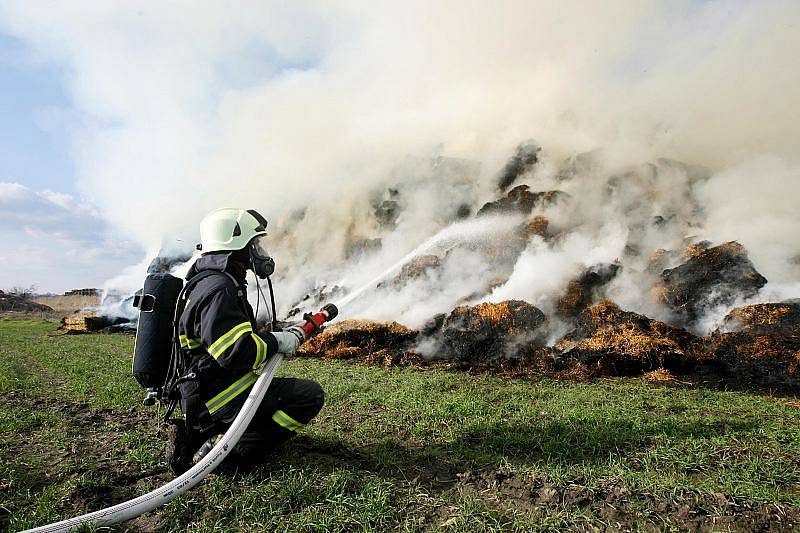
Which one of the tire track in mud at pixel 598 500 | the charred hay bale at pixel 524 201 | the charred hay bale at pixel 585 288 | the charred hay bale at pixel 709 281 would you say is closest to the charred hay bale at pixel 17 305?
the charred hay bale at pixel 524 201

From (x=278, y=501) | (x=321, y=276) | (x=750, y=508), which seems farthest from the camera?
(x=321, y=276)

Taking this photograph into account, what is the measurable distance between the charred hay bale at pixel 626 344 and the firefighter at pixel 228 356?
6.94m

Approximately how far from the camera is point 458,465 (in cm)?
466

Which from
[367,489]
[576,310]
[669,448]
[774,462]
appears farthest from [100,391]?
[576,310]

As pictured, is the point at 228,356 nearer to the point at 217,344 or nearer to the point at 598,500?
the point at 217,344

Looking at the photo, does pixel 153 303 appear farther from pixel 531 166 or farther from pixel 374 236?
pixel 531 166

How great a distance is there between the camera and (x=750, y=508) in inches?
140

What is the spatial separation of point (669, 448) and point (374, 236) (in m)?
18.1

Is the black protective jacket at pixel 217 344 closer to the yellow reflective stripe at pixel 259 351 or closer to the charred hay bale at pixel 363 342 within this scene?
the yellow reflective stripe at pixel 259 351

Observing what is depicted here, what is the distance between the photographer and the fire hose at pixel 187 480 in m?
3.49

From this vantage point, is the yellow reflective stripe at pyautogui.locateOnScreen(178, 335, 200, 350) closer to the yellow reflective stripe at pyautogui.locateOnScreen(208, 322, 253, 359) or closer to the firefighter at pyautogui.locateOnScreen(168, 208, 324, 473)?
the firefighter at pyautogui.locateOnScreen(168, 208, 324, 473)

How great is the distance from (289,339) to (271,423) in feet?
2.51

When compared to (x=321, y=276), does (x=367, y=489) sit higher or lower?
lower

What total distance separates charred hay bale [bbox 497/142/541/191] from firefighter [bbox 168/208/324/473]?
19.0 meters
